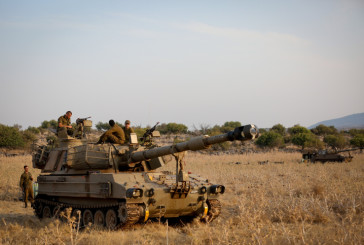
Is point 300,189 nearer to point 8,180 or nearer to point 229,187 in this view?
point 229,187

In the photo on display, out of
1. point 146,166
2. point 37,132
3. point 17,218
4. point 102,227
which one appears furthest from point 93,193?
point 37,132

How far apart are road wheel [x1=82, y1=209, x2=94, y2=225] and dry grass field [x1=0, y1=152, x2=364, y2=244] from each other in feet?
1.36

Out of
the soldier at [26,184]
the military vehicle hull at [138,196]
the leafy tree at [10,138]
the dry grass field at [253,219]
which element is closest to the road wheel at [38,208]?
the dry grass field at [253,219]

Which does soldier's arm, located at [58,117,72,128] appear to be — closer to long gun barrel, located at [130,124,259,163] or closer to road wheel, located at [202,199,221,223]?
long gun barrel, located at [130,124,259,163]

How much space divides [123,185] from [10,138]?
33377mm

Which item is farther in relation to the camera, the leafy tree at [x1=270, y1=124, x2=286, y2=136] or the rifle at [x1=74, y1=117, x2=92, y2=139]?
the leafy tree at [x1=270, y1=124, x2=286, y2=136]

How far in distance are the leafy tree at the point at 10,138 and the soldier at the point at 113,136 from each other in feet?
102

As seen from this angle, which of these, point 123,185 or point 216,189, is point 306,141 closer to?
point 216,189

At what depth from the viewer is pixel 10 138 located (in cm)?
4078

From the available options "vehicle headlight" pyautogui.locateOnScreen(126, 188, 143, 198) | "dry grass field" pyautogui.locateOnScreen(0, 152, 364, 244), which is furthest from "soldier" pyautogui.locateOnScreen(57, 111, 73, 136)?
"vehicle headlight" pyautogui.locateOnScreen(126, 188, 143, 198)

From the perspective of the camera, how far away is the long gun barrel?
7.96 meters

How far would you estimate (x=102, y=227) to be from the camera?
1130 cm

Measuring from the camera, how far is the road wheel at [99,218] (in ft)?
37.9

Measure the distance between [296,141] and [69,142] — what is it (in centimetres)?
3599
